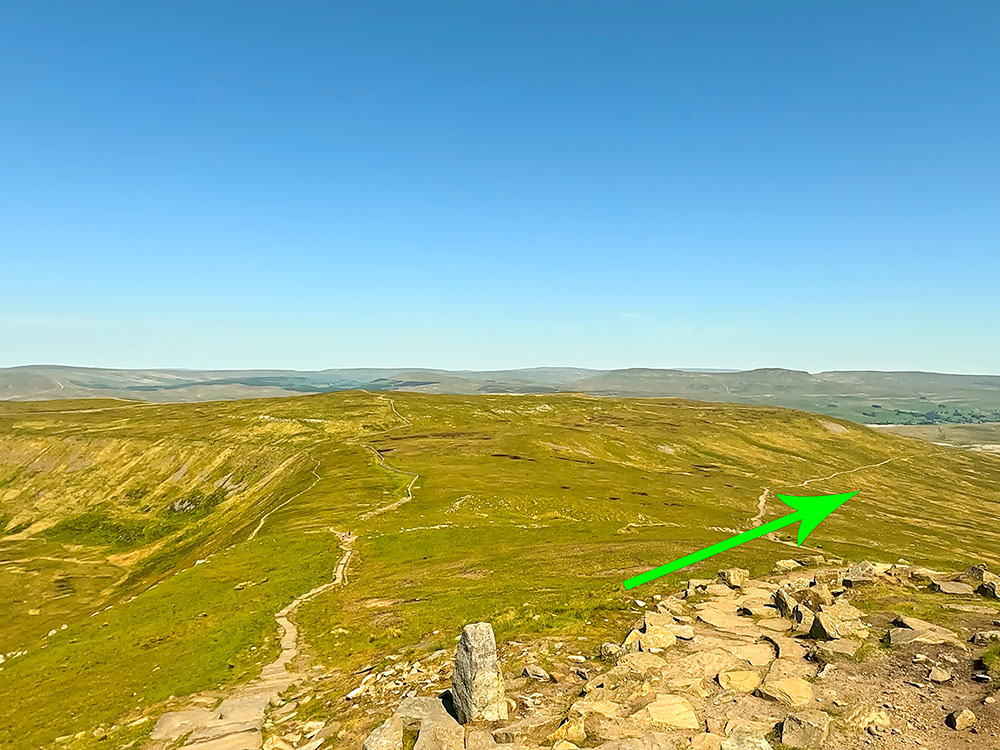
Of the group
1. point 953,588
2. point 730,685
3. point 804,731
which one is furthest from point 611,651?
point 953,588

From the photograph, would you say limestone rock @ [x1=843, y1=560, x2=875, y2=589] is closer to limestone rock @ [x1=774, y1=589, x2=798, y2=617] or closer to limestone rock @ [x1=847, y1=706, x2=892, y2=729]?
limestone rock @ [x1=774, y1=589, x2=798, y2=617]

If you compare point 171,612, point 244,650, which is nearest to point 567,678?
point 244,650

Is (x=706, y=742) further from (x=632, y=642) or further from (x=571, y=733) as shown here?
(x=632, y=642)

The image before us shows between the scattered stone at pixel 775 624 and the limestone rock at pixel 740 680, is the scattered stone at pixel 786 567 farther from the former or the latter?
the limestone rock at pixel 740 680

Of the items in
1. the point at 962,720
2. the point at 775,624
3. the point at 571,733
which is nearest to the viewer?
the point at 962,720

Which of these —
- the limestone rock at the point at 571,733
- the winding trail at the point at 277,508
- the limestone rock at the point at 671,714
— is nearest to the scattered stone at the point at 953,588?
the limestone rock at the point at 671,714

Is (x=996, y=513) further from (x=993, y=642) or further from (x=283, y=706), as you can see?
(x=283, y=706)
